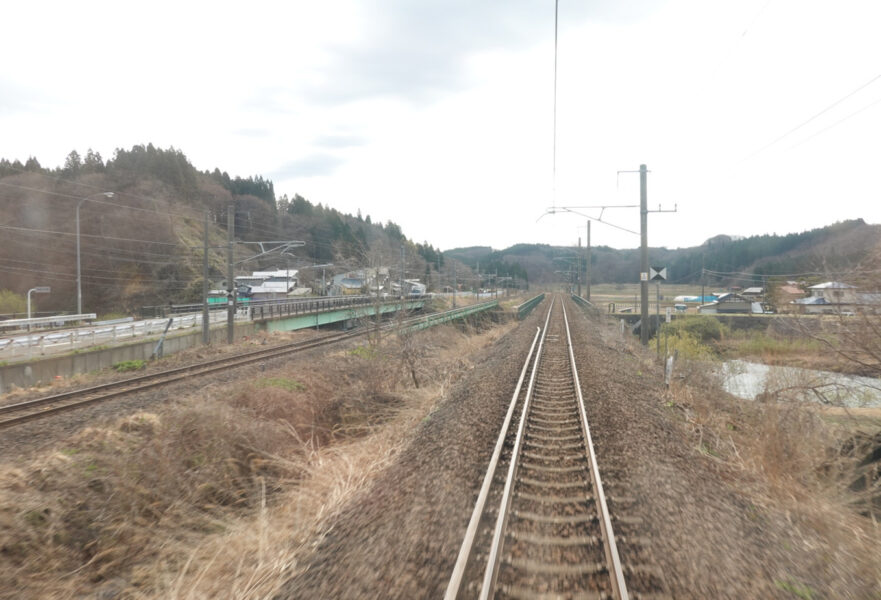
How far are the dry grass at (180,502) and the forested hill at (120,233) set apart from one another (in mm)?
22936

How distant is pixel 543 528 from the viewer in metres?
4.57

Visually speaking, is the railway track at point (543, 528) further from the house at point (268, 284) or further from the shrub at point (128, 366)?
the house at point (268, 284)

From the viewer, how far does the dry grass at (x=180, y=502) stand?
14.1 ft

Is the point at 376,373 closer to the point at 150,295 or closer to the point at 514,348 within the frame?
the point at 514,348

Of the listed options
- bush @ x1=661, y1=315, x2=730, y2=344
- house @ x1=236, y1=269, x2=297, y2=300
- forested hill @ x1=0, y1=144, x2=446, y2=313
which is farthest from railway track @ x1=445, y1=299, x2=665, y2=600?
house @ x1=236, y1=269, x2=297, y2=300

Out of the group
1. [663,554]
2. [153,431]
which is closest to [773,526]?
[663,554]

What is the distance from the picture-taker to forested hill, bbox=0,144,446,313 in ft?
149

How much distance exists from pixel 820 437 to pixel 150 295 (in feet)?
186

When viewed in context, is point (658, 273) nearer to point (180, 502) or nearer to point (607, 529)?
point (607, 529)

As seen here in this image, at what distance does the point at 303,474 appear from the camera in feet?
22.7

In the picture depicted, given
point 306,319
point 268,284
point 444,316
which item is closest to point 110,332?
point 306,319

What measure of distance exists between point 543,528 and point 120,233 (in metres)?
60.4

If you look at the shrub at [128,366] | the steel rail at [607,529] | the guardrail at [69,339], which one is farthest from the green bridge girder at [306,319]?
the steel rail at [607,529]

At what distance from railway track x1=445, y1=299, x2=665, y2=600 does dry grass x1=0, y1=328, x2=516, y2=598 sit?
5.41ft
